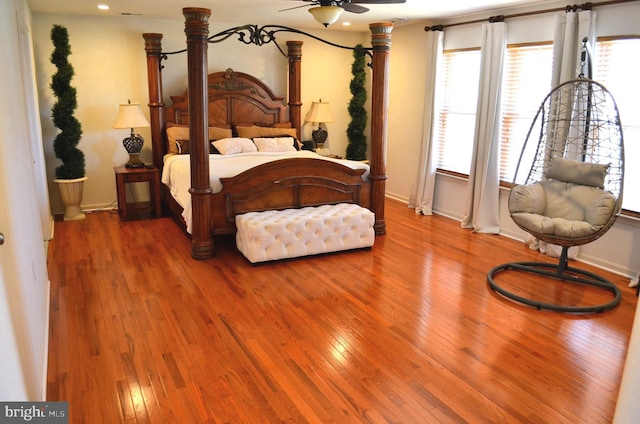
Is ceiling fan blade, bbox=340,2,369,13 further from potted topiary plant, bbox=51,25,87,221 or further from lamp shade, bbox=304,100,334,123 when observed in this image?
potted topiary plant, bbox=51,25,87,221

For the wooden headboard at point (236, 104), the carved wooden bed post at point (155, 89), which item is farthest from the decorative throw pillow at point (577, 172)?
the carved wooden bed post at point (155, 89)

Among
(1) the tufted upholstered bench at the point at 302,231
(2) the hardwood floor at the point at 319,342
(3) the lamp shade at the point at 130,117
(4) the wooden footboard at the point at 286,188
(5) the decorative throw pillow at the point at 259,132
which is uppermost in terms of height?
(3) the lamp shade at the point at 130,117

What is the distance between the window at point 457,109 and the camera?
20.4 ft

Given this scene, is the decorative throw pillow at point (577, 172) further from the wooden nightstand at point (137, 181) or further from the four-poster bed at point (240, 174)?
the wooden nightstand at point (137, 181)

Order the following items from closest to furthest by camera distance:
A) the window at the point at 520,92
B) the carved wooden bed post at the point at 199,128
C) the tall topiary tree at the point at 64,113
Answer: the carved wooden bed post at the point at 199,128, the window at the point at 520,92, the tall topiary tree at the point at 64,113

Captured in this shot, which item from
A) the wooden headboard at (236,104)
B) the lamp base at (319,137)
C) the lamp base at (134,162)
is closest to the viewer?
the lamp base at (134,162)

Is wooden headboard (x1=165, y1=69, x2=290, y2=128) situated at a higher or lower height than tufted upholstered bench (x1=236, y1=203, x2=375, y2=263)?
higher

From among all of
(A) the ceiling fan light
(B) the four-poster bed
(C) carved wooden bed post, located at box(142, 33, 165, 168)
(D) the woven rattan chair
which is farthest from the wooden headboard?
(D) the woven rattan chair

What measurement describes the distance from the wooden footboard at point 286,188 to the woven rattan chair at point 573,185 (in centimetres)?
170

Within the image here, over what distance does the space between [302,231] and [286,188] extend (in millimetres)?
621

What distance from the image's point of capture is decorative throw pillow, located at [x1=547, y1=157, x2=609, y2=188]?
436 cm

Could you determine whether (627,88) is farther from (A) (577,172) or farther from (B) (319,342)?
(B) (319,342)

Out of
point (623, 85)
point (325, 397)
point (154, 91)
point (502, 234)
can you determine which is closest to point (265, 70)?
point (154, 91)

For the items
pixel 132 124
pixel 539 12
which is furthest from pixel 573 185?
pixel 132 124
